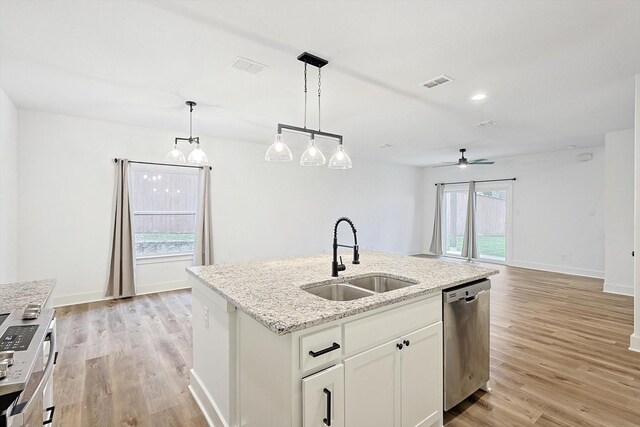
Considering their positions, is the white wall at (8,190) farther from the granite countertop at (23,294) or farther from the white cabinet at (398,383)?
the white cabinet at (398,383)

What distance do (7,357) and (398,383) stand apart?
5.62 feet

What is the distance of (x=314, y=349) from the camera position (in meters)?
1.40

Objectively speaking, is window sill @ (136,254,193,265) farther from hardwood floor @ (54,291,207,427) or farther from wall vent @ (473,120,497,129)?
wall vent @ (473,120,497,129)

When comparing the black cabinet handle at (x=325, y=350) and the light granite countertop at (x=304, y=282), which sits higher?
the light granite countertop at (x=304, y=282)

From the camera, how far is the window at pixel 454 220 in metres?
8.68

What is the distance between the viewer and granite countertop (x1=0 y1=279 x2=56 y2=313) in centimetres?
154

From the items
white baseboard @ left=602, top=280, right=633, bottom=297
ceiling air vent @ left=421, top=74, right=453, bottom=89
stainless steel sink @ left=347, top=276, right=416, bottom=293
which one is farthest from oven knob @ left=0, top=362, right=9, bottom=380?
white baseboard @ left=602, top=280, right=633, bottom=297

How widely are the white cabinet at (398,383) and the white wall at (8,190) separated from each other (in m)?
3.95

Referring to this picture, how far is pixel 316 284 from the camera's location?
6.81 ft

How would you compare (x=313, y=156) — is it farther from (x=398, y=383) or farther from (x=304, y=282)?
(x=398, y=383)

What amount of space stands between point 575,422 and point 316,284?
6.35 ft

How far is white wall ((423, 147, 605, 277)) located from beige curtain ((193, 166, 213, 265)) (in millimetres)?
6723

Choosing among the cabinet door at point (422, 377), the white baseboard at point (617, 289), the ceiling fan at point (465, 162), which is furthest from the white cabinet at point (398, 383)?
the white baseboard at point (617, 289)

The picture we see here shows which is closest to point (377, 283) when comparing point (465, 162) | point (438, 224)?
point (465, 162)
